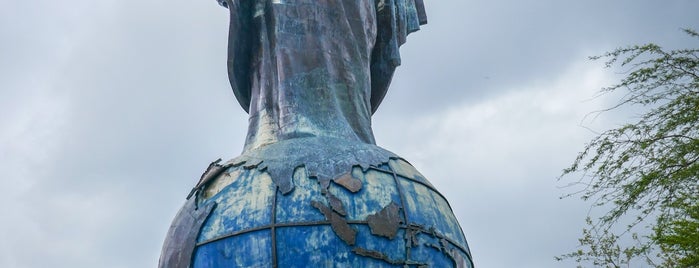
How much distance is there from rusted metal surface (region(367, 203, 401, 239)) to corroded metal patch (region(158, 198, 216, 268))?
4.13 feet

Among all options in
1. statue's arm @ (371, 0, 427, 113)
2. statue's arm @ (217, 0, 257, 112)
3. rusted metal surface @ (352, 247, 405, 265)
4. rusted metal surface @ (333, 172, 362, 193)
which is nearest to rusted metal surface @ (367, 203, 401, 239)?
rusted metal surface @ (352, 247, 405, 265)

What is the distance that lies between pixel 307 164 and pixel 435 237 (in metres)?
1.10

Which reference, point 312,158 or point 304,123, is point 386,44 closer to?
point 304,123

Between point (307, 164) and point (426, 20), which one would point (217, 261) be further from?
point (426, 20)

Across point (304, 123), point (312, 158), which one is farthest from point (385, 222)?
point (304, 123)

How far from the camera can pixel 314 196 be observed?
9.69 meters

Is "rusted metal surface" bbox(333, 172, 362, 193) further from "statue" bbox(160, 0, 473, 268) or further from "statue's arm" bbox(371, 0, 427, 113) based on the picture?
"statue's arm" bbox(371, 0, 427, 113)

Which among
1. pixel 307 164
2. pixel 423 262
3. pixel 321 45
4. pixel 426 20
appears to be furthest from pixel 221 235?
pixel 426 20

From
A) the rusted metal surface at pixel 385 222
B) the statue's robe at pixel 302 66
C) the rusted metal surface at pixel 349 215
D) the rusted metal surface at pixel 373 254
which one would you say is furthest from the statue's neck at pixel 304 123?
the rusted metal surface at pixel 373 254

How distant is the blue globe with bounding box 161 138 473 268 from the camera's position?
9.47 meters

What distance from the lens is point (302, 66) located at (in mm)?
11102

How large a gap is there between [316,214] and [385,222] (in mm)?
506

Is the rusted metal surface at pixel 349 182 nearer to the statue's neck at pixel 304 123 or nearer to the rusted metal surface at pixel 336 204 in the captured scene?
the rusted metal surface at pixel 336 204

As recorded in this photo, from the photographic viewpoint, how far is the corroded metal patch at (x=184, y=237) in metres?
9.90
